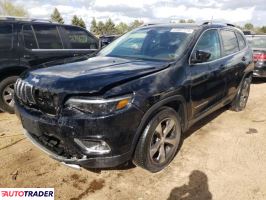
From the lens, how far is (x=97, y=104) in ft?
9.89

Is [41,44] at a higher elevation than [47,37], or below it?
below

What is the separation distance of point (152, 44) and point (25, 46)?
2.87 meters

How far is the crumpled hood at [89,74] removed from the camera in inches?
124

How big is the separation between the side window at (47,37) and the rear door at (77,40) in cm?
17

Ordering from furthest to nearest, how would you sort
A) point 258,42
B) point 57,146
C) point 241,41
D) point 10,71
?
point 258,42 < point 241,41 < point 10,71 < point 57,146

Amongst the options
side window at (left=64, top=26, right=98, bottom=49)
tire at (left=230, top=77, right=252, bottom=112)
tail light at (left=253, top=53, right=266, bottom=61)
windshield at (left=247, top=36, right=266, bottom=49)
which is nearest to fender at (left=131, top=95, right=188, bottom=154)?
tire at (left=230, top=77, right=252, bottom=112)

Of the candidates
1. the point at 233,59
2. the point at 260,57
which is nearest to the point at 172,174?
the point at 233,59

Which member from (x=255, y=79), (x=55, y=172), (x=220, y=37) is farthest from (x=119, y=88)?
(x=255, y=79)

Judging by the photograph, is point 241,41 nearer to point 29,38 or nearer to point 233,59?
point 233,59

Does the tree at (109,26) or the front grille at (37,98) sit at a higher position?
the front grille at (37,98)

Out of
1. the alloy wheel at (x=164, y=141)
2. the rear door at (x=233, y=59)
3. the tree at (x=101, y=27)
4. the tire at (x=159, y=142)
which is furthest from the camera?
the tree at (x=101, y=27)

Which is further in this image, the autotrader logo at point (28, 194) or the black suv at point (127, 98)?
the black suv at point (127, 98)

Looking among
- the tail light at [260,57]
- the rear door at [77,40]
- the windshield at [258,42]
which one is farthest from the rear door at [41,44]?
the windshield at [258,42]

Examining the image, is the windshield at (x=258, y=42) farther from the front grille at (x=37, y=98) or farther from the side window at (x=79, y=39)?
the front grille at (x=37, y=98)
